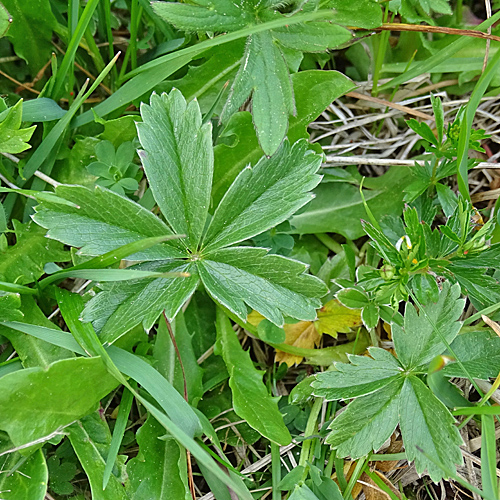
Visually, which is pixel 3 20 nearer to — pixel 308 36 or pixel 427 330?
pixel 308 36

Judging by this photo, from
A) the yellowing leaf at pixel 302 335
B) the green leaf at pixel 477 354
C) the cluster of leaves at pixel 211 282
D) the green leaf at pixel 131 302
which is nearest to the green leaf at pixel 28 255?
the cluster of leaves at pixel 211 282

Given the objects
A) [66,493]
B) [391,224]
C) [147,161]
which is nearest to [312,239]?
[391,224]

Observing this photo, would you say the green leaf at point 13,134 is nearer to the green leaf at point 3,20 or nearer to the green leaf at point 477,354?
the green leaf at point 3,20

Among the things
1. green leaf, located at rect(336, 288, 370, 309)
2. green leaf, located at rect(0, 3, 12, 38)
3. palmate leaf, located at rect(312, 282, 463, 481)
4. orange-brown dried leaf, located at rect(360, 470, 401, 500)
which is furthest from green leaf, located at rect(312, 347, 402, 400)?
green leaf, located at rect(0, 3, 12, 38)

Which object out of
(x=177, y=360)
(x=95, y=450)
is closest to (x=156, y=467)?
(x=95, y=450)

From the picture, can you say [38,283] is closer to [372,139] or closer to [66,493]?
[66,493]

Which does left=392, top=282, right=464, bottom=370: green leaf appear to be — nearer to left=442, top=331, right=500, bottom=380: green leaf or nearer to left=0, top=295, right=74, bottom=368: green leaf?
left=442, top=331, right=500, bottom=380: green leaf
